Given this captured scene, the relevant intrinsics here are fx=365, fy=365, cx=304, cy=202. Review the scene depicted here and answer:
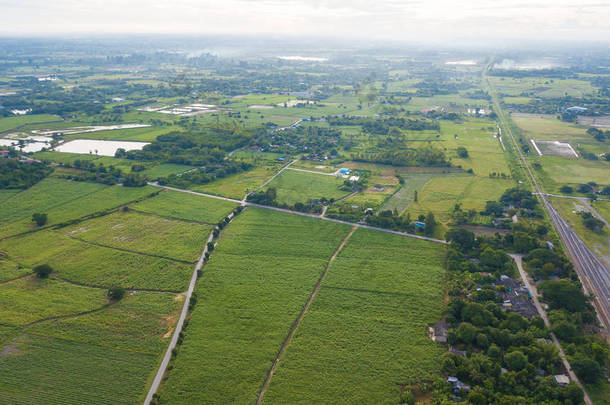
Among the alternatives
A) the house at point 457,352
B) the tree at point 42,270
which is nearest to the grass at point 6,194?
the tree at point 42,270

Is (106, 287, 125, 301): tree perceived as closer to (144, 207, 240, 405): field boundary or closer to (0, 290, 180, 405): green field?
(0, 290, 180, 405): green field

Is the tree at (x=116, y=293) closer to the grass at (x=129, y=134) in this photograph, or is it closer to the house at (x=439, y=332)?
the house at (x=439, y=332)

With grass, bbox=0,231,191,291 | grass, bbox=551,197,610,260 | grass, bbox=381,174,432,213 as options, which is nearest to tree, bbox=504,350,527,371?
grass, bbox=551,197,610,260

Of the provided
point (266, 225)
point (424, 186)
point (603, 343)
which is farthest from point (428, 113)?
point (603, 343)

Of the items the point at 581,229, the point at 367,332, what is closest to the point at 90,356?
the point at 367,332

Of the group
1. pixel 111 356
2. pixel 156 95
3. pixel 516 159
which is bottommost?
pixel 111 356

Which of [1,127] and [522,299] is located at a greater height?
[1,127]

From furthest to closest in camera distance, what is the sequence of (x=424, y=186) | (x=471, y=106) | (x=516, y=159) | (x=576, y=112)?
(x=471, y=106), (x=576, y=112), (x=516, y=159), (x=424, y=186)

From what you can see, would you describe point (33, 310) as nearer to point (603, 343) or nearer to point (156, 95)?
point (603, 343)
